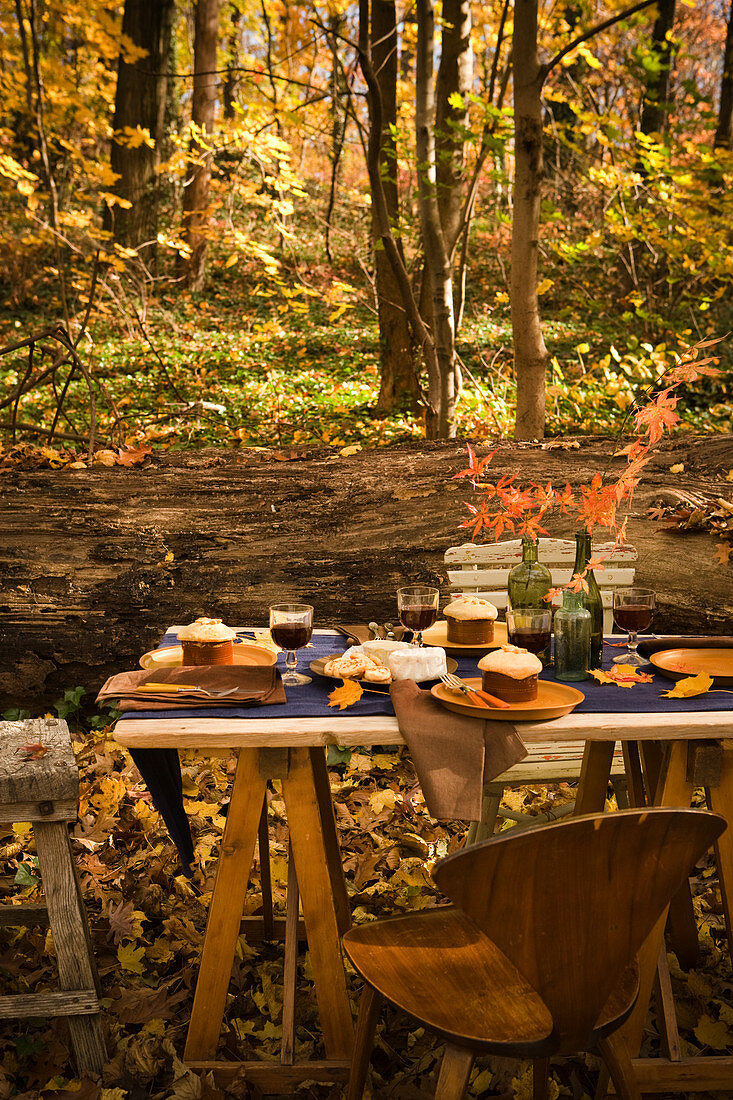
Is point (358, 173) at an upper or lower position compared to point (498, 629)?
upper

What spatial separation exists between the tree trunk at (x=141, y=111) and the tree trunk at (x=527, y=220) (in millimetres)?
7513

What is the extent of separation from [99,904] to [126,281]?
35.5 feet

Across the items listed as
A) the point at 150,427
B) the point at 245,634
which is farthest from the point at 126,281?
the point at 245,634

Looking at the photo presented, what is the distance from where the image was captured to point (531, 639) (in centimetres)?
210

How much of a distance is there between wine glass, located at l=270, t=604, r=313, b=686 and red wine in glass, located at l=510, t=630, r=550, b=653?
49 centimetres

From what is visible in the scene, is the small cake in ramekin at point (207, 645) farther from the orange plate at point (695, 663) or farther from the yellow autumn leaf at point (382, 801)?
the yellow autumn leaf at point (382, 801)

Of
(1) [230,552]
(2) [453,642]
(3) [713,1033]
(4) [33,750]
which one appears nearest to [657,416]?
(2) [453,642]

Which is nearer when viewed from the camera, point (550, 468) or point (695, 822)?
point (695, 822)

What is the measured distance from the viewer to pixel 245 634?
262 cm

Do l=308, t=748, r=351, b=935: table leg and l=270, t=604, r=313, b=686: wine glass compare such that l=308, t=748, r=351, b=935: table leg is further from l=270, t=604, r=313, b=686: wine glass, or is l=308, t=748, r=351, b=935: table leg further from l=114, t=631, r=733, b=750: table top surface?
l=114, t=631, r=733, b=750: table top surface

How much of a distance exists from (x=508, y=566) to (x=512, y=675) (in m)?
1.48

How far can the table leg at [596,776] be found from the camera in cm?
243

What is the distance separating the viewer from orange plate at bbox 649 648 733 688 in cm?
214

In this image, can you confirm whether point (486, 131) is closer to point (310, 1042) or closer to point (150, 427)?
point (150, 427)
